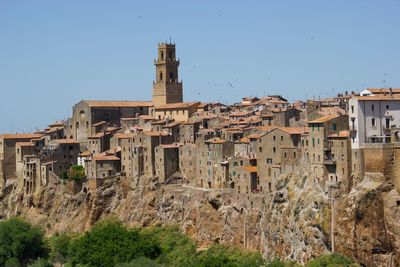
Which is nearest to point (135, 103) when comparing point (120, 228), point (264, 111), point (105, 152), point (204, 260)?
point (105, 152)

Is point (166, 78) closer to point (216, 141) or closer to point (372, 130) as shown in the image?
point (216, 141)

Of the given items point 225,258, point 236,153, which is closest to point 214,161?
point 236,153

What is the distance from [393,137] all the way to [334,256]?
985 centimetres

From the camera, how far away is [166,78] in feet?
371

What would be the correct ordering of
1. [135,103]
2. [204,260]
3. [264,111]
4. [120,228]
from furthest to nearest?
[135,103] < [264,111] < [120,228] < [204,260]

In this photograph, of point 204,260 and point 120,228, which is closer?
point 204,260

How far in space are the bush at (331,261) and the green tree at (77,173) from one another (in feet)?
123

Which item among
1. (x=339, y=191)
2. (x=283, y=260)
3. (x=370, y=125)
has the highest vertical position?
(x=370, y=125)

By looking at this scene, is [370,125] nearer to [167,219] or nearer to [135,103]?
[167,219]

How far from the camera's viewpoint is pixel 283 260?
232 feet

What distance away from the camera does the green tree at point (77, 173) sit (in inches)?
3819


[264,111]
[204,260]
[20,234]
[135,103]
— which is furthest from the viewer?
[135,103]

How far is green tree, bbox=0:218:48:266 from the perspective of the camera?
87938mm

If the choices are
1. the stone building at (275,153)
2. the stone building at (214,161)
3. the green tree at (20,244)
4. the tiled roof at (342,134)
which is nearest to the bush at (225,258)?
A: the stone building at (275,153)
